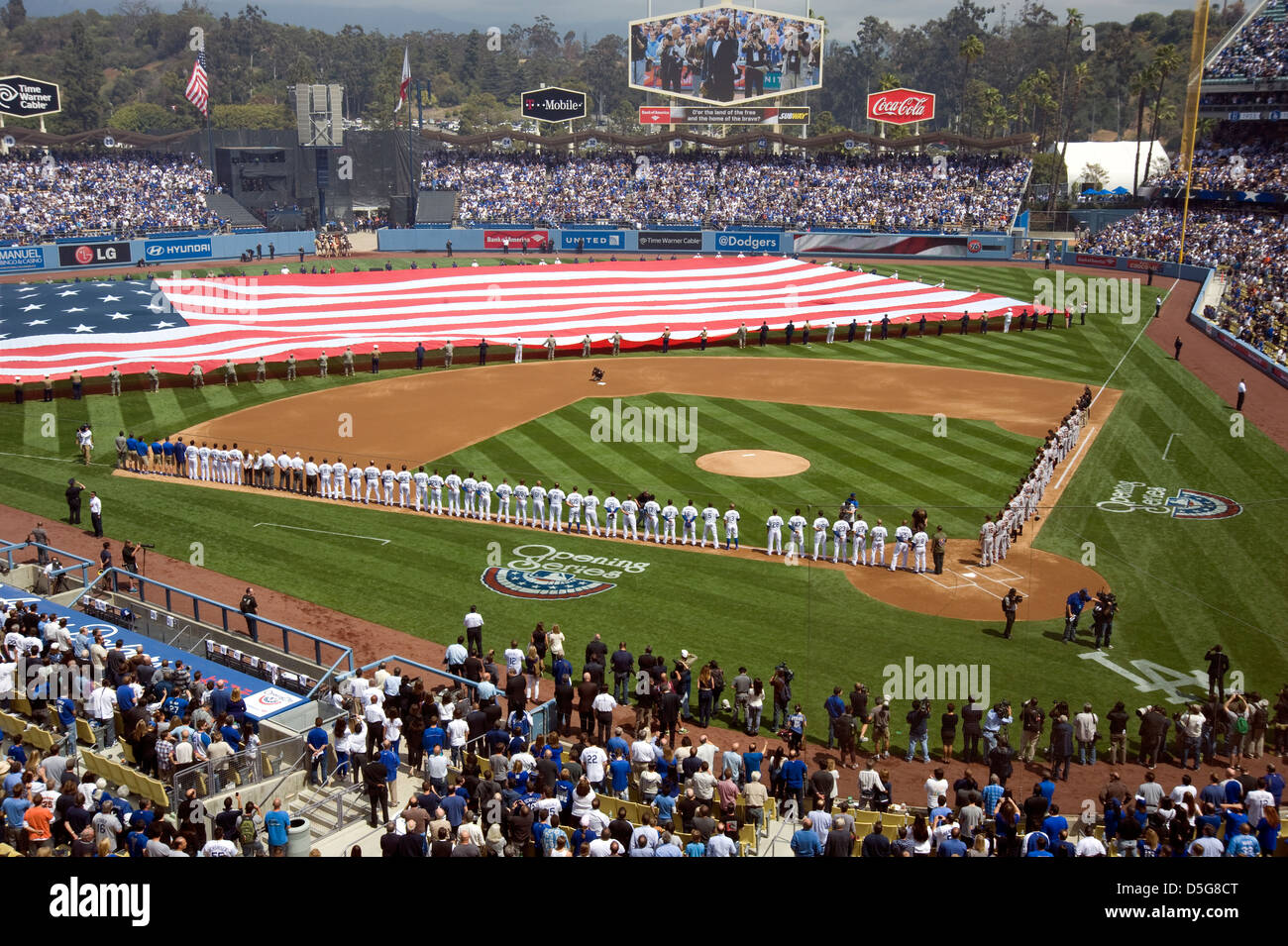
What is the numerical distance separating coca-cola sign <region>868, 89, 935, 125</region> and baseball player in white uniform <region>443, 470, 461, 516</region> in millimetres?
69890

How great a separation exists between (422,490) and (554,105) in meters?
74.1

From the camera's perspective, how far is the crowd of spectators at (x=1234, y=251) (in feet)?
171

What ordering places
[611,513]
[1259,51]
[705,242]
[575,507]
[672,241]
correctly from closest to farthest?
[611,513], [575,507], [1259,51], [705,242], [672,241]

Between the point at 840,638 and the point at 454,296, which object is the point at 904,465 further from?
the point at 454,296

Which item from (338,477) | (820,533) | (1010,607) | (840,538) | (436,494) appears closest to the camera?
(1010,607)

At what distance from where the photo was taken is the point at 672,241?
85.5 metres

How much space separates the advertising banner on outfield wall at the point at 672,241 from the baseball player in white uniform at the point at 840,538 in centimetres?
5931

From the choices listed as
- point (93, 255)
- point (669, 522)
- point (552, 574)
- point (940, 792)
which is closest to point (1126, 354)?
point (669, 522)

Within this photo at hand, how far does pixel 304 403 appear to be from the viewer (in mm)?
43531

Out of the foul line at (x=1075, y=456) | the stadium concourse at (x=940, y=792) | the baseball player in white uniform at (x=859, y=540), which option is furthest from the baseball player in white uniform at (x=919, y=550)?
the foul line at (x=1075, y=456)

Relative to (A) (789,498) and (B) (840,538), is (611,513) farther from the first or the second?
(B) (840,538)

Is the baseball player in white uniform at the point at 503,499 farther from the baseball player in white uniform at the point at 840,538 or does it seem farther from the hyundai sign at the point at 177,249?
the hyundai sign at the point at 177,249

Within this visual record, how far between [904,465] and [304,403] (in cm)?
2237

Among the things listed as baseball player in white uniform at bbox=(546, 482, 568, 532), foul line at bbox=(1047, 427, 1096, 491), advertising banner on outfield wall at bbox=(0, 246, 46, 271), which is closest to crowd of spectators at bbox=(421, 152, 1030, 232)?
advertising banner on outfield wall at bbox=(0, 246, 46, 271)
